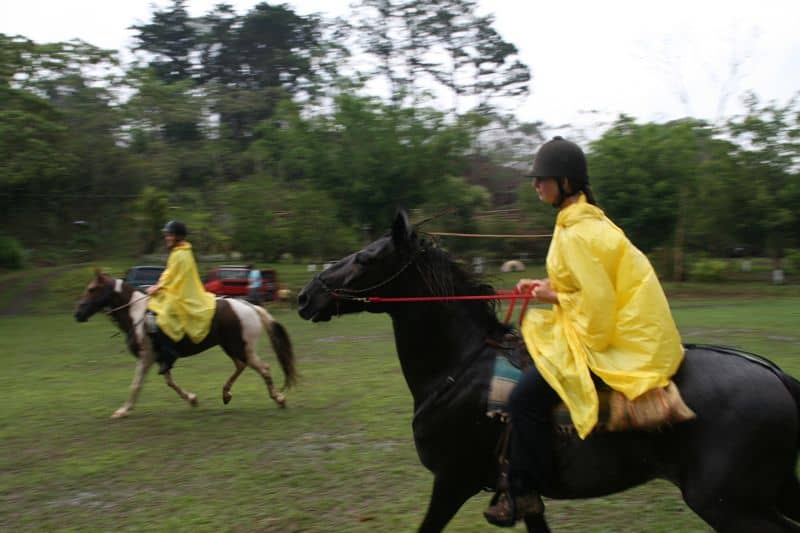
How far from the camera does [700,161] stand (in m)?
34.1

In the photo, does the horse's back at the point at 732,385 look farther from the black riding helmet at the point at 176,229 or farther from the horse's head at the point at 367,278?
the black riding helmet at the point at 176,229

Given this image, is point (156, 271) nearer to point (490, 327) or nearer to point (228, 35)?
point (490, 327)

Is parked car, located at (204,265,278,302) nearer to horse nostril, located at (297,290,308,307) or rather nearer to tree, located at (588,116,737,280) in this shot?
tree, located at (588,116,737,280)

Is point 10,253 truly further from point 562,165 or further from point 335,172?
point 562,165

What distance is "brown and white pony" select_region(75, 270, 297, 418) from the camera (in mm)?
9266

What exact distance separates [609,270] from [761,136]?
33242mm

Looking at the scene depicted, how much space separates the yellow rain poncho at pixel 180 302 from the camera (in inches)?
361

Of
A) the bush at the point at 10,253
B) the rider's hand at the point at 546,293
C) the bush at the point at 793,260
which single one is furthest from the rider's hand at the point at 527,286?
the bush at the point at 10,253

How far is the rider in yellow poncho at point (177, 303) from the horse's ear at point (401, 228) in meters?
5.68

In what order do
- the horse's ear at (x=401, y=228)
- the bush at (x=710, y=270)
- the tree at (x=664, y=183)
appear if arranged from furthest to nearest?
1. the bush at (x=710, y=270)
2. the tree at (x=664, y=183)
3. the horse's ear at (x=401, y=228)

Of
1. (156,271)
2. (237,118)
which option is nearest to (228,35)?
(237,118)

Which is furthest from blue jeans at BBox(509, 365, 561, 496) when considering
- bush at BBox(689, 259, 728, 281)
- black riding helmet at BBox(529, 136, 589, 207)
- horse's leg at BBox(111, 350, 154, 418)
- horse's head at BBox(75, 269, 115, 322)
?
bush at BBox(689, 259, 728, 281)

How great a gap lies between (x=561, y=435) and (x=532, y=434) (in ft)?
0.60

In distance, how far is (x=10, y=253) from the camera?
31.6 m
